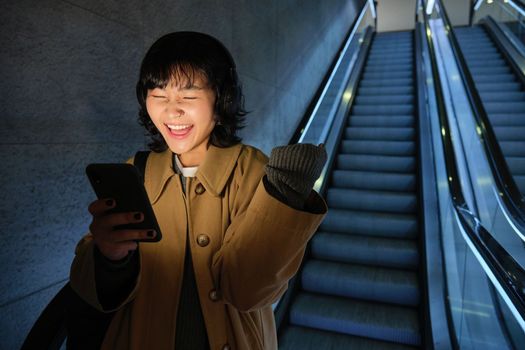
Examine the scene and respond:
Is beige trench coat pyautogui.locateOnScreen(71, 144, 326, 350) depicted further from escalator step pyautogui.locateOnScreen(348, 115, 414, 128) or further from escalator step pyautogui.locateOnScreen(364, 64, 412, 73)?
escalator step pyautogui.locateOnScreen(364, 64, 412, 73)

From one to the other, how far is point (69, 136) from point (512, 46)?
785cm

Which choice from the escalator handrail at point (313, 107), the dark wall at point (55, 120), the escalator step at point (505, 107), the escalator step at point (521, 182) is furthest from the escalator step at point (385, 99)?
the dark wall at point (55, 120)

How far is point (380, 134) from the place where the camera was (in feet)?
16.7

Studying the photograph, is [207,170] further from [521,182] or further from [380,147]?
[380,147]

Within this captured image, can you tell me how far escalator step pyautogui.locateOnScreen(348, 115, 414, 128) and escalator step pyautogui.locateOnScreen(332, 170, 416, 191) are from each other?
1.42 meters

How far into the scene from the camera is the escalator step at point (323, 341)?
2613 mm

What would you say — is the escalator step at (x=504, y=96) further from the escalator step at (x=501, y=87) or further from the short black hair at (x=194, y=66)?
the short black hair at (x=194, y=66)

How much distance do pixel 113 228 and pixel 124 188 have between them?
0.35 feet

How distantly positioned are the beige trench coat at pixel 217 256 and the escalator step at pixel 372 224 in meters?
2.76

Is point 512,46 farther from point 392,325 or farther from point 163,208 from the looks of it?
point 163,208

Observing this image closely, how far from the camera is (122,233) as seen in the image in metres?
0.79

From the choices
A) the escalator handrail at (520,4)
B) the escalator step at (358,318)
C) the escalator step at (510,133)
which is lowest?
the escalator step at (358,318)

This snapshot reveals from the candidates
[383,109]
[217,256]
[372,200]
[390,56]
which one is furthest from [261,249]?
[390,56]

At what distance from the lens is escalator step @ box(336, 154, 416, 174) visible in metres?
4.37
